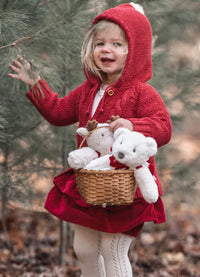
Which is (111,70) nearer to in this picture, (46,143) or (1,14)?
(1,14)

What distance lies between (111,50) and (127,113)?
32 cm

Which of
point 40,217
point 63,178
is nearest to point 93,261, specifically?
point 63,178

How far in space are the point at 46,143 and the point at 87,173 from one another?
1.16 m

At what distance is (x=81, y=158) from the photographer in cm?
190

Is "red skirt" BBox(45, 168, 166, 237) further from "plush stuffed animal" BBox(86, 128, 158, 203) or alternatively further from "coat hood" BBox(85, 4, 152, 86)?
"coat hood" BBox(85, 4, 152, 86)

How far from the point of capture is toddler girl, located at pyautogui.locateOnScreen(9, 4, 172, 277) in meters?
2.03

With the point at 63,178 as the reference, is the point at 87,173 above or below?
above

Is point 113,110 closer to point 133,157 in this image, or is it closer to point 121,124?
point 121,124

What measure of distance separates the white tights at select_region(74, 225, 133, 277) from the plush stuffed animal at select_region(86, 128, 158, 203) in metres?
0.40

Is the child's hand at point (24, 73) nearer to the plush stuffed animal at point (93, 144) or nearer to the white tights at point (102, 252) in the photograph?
the plush stuffed animal at point (93, 144)

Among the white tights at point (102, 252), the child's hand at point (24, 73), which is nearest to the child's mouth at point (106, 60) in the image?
the child's hand at point (24, 73)

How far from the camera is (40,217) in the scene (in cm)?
459

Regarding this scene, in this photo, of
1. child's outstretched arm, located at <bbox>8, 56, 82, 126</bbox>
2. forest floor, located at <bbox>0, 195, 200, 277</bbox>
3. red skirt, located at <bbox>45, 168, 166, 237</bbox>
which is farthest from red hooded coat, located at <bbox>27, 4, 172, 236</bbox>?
forest floor, located at <bbox>0, 195, 200, 277</bbox>

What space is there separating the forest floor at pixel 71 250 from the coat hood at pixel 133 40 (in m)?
1.31
